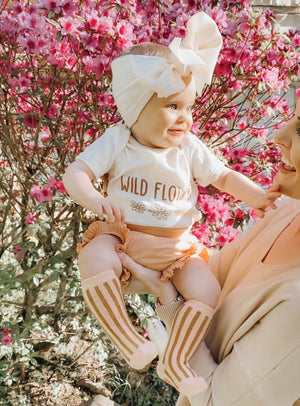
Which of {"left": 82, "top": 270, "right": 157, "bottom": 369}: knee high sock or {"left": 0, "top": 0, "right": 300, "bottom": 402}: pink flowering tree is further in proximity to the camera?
{"left": 0, "top": 0, "right": 300, "bottom": 402}: pink flowering tree

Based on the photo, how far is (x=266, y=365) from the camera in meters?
1.41

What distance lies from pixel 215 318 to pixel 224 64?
63.4 inches

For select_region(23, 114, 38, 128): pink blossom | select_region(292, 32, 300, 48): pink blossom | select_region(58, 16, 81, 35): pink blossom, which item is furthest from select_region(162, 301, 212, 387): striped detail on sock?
select_region(292, 32, 300, 48): pink blossom

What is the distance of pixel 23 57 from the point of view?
127 inches

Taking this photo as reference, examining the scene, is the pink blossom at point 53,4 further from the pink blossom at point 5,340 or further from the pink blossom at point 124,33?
the pink blossom at point 5,340

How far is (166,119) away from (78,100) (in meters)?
1.47

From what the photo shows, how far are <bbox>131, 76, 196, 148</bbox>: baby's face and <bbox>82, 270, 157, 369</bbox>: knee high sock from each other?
377mm

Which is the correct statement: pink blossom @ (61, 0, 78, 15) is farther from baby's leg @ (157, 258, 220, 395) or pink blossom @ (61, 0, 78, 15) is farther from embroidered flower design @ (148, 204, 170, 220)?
baby's leg @ (157, 258, 220, 395)

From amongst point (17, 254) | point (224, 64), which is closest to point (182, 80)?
point (224, 64)

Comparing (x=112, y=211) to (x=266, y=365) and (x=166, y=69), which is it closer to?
(x=166, y=69)

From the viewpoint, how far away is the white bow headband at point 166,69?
154cm

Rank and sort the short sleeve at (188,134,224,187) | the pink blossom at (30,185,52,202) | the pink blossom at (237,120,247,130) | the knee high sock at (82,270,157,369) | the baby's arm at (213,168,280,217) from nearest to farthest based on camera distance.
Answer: the knee high sock at (82,270,157,369) < the baby's arm at (213,168,280,217) < the short sleeve at (188,134,224,187) < the pink blossom at (30,185,52,202) < the pink blossom at (237,120,247,130)

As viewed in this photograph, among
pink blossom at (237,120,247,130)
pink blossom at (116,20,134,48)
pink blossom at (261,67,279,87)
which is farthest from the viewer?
pink blossom at (237,120,247,130)

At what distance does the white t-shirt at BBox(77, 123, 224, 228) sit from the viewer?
5.32ft
